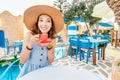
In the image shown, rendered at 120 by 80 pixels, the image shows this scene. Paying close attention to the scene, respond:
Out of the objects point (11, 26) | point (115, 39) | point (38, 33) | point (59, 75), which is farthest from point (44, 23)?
point (11, 26)

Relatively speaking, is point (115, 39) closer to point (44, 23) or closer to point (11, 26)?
point (11, 26)

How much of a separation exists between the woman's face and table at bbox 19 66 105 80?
1.07ft

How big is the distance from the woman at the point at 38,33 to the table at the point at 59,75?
9cm

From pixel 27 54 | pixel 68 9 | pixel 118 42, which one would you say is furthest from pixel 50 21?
pixel 118 42

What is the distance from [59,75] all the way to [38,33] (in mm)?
367

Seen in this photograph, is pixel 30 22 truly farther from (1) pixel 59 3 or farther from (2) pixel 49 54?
(1) pixel 59 3

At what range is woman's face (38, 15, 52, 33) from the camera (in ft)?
4.74

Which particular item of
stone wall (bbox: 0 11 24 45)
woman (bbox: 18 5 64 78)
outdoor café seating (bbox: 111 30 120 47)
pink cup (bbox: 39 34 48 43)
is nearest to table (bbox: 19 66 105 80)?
woman (bbox: 18 5 64 78)

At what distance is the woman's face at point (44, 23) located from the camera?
56.9 inches

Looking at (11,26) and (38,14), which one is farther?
(11,26)

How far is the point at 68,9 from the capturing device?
7629mm

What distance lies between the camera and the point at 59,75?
1427 mm

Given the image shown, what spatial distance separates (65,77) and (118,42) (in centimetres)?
867

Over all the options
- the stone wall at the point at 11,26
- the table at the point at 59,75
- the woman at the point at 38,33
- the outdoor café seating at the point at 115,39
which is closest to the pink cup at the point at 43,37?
the woman at the point at 38,33
